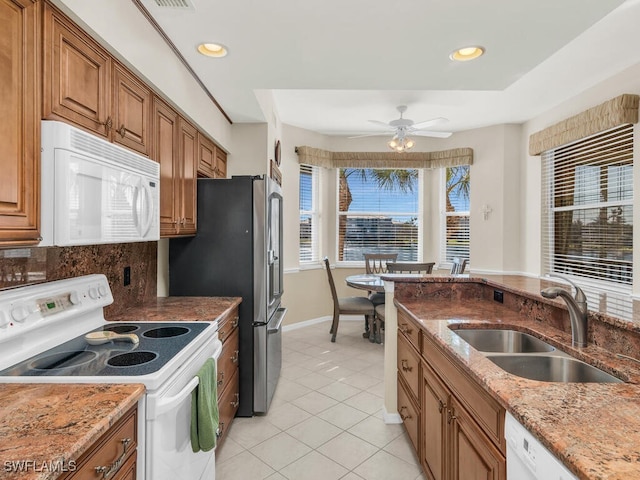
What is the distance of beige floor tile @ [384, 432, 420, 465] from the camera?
7.23 feet

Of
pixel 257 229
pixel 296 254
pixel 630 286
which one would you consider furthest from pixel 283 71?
pixel 630 286

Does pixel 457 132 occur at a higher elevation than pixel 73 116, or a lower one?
higher

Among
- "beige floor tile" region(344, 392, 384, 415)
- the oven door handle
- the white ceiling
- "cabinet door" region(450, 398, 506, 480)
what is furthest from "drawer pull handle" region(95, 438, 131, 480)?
"beige floor tile" region(344, 392, 384, 415)

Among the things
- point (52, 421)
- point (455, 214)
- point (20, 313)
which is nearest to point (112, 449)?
point (52, 421)

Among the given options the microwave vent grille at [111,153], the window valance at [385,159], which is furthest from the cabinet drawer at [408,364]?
the window valance at [385,159]

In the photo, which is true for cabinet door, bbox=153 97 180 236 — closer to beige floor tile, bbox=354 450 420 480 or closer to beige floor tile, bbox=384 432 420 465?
beige floor tile, bbox=354 450 420 480

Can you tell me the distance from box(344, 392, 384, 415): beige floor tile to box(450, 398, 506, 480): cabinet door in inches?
53.9

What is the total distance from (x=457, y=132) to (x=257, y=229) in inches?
159

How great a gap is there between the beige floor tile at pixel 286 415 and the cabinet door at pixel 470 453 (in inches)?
54.8

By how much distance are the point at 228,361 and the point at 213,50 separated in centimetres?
198

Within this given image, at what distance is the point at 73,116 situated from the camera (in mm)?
1362

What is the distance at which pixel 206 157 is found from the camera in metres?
3.00

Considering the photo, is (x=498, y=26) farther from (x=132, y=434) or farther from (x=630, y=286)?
(x=630, y=286)

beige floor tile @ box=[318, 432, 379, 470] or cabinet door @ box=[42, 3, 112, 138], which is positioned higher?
cabinet door @ box=[42, 3, 112, 138]
